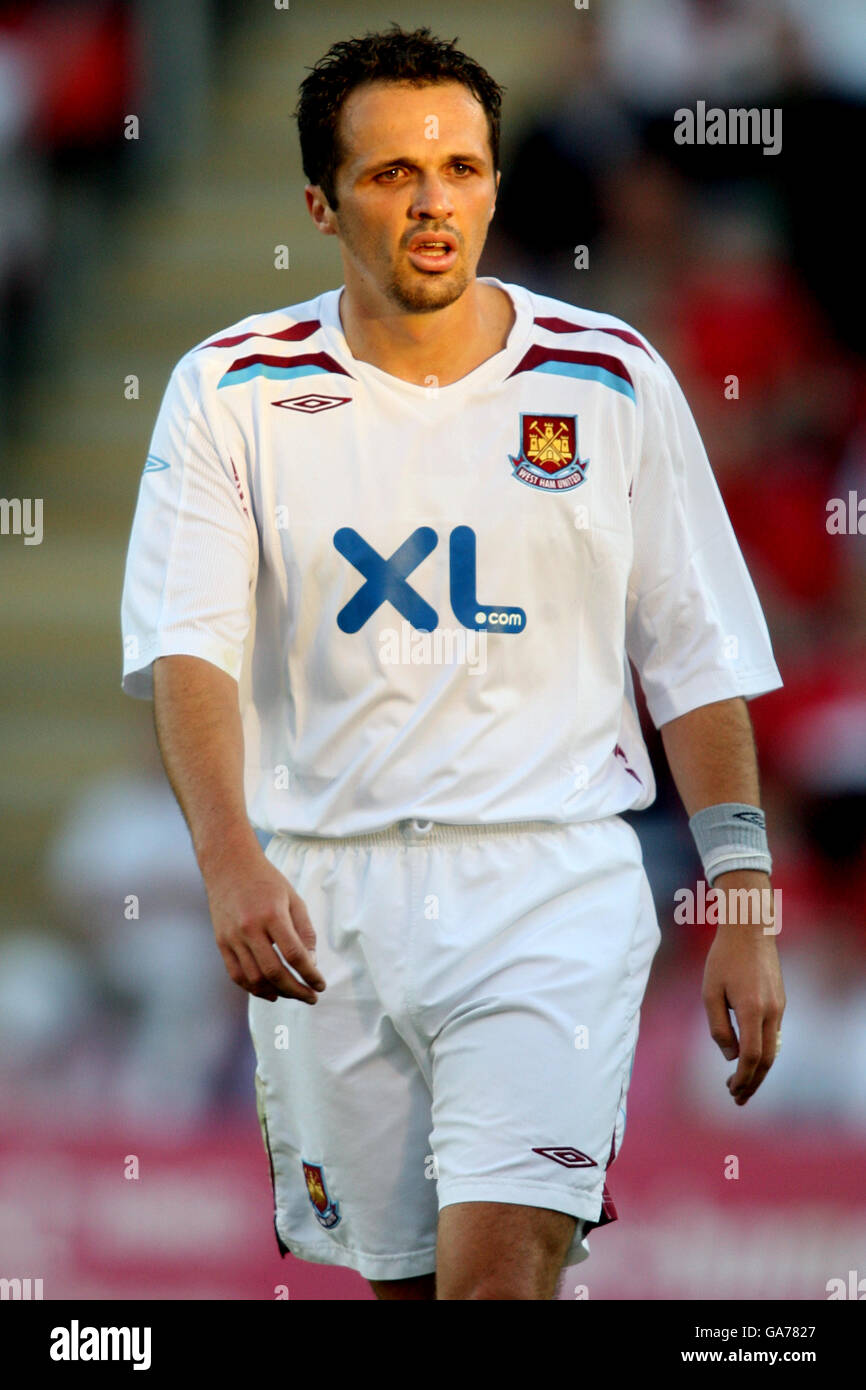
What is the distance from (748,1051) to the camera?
9.29 feet

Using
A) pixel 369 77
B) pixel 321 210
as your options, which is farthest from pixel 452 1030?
pixel 369 77

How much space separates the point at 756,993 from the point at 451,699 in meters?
0.63

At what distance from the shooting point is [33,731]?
663cm

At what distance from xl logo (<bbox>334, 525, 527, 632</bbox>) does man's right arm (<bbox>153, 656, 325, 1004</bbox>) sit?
0.24 meters

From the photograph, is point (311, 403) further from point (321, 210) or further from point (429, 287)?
point (321, 210)

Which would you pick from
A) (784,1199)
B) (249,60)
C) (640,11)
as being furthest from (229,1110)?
(249,60)

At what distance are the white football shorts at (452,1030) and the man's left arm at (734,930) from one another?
0.13 metres

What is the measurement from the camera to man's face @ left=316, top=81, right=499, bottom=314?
2.95 meters

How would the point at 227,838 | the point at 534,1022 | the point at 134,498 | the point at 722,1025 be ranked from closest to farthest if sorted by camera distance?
the point at 227,838 < the point at 534,1022 < the point at 722,1025 < the point at 134,498

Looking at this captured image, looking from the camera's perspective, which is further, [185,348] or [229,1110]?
[185,348]

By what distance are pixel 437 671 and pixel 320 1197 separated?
87 centimetres

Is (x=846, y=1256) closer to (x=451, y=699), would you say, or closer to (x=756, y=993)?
(x=756, y=993)

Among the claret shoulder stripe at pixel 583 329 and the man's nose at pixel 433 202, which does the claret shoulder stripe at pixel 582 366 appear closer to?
the claret shoulder stripe at pixel 583 329
